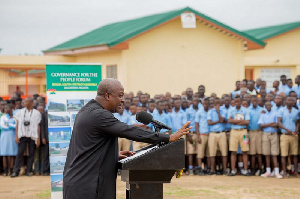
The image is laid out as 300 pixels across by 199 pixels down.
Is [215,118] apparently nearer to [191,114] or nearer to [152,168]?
[191,114]

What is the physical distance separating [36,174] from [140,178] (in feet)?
31.4

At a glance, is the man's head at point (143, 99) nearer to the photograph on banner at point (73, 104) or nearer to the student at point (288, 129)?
the student at point (288, 129)

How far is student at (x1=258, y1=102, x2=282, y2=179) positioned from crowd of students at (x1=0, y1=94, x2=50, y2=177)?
18.3ft

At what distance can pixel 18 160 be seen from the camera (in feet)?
43.8

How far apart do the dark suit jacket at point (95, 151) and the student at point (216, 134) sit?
867 cm

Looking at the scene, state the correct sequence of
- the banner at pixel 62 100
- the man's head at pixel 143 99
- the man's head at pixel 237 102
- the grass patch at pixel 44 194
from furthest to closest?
the man's head at pixel 143 99 < the man's head at pixel 237 102 < the grass patch at pixel 44 194 < the banner at pixel 62 100

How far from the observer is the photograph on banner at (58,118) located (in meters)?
8.27

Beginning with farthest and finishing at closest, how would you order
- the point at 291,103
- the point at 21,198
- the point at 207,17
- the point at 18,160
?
the point at 207,17, the point at 18,160, the point at 291,103, the point at 21,198

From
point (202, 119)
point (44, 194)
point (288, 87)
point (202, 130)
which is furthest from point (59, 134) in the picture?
point (288, 87)

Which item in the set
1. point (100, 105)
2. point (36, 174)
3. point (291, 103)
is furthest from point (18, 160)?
point (100, 105)

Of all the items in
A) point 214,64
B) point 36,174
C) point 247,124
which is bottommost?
point 36,174

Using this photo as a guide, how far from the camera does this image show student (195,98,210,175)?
13266 millimetres

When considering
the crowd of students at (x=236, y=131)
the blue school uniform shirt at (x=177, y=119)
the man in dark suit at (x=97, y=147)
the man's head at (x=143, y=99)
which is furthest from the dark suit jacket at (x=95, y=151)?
the man's head at (x=143, y=99)

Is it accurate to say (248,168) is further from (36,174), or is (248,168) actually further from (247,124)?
(36,174)
